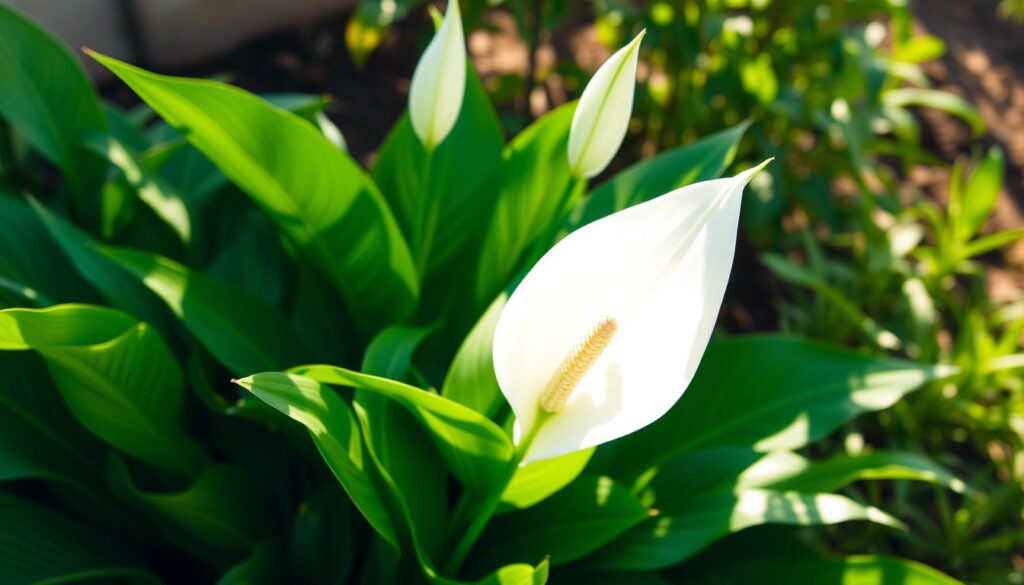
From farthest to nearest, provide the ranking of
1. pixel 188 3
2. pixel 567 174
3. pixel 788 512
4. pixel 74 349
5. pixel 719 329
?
pixel 188 3 < pixel 719 329 < pixel 567 174 < pixel 788 512 < pixel 74 349

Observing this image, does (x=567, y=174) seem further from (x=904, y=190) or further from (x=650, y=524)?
(x=904, y=190)

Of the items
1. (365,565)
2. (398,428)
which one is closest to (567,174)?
(398,428)

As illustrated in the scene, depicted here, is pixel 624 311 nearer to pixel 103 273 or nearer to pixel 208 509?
pixel 208 509

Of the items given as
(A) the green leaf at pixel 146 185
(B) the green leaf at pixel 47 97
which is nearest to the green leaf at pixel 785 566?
(A) the green leaf at pixel 146 185

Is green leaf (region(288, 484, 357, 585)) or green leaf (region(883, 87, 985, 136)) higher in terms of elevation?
green leaf (region(288, 484, 357, 585))

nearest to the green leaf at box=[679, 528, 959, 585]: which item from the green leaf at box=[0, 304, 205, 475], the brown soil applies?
the green leaf at box=[0, 304, 205, 475]

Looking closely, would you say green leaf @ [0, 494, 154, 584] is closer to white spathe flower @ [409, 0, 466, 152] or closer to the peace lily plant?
the peace lily plant
